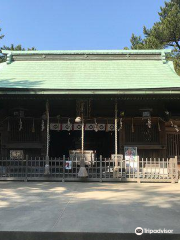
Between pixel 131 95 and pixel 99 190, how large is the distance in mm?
3997

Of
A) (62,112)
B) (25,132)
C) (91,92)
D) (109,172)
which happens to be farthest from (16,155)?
(91,92)

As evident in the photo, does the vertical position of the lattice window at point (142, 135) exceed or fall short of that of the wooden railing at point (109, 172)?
it exceeds it

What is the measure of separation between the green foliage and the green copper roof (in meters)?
9.97

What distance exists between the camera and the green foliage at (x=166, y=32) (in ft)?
76.2

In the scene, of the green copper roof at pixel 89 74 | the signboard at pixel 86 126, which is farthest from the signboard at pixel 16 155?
the green copper roof at pixel 89 74

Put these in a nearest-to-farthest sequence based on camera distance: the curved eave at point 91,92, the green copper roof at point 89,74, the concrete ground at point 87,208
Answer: the concrete ground at point 87,208, the curved eave at point 91,92, the green copper roof at point 89,74

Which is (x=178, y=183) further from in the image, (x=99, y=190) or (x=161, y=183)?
(x=99, y=190)

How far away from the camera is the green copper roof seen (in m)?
10.5

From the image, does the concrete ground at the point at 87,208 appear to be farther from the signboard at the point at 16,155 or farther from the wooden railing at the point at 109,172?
the signboard at the point at 16,155

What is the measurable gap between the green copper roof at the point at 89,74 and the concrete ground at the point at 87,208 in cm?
389

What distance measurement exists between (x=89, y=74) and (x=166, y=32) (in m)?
15.0

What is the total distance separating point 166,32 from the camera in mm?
23750

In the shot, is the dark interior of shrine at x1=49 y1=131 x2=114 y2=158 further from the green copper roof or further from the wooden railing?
the wooden railing

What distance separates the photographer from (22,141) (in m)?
11.9
